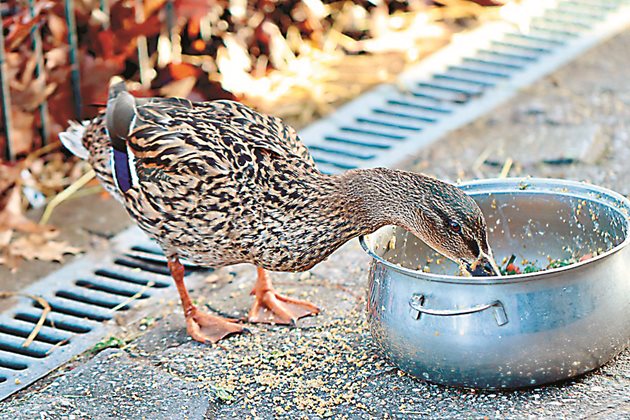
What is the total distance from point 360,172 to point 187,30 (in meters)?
2.60

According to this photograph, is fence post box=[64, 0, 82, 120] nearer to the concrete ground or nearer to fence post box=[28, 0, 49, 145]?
fence post box=[28, 0, 49, 145]

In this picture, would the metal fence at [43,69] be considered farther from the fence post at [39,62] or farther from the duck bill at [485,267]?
the duck bill at [485,267]

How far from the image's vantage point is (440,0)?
23.6 feet

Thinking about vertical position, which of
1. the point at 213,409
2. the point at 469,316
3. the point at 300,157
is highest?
the point at 300,157

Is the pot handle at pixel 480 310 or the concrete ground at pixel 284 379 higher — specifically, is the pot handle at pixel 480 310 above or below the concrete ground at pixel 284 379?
above

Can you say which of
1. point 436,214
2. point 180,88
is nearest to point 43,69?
point 180,88

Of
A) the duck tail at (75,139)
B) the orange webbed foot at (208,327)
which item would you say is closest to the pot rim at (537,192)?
the orange webbed foot at (208,327)

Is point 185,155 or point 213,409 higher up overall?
point 185,155

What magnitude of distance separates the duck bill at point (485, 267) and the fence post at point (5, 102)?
249 centimetres

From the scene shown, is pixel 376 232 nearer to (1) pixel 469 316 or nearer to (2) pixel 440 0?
(1) pixel 469 316

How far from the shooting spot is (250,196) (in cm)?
362

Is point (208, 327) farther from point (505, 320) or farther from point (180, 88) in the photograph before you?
point (180, 88)

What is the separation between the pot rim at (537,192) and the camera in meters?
3.17

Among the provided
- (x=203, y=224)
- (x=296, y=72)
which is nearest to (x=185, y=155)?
(x=203, y=224)
